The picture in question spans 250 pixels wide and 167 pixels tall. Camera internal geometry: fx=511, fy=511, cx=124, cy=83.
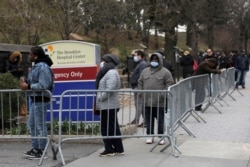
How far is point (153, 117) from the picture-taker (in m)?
8.88

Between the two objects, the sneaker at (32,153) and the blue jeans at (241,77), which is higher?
the blue jeans at (241,77)

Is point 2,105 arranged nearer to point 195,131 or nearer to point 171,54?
point 195,131

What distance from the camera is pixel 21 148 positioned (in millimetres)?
8711

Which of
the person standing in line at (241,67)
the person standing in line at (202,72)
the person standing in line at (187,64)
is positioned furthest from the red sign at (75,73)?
the person standing in line at (241,67)

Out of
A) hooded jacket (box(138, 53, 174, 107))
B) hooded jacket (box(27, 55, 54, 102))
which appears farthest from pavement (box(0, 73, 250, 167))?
hooded jacket (box(27, 55, 54, 102))

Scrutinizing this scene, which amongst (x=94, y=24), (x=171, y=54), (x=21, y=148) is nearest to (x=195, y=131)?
(x=21, y=148)

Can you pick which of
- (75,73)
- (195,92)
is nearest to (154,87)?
(75,73)

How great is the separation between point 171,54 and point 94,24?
5.19 m

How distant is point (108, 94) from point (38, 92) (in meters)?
1.06

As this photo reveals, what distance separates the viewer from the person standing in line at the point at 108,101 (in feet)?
25.4

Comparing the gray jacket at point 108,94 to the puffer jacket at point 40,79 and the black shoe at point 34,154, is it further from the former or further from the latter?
the black shoe at point 34,154

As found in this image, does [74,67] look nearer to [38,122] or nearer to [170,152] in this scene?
[38,122]

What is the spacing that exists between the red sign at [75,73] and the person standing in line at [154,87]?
5.58 ft

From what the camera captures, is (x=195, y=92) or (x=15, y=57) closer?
(x=15, y=57)
